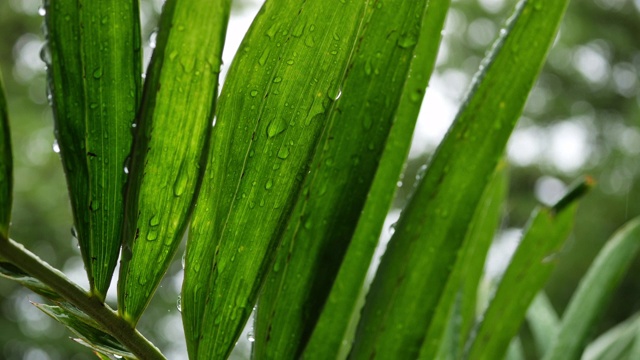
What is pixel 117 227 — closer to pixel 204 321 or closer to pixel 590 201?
pixel 204 321

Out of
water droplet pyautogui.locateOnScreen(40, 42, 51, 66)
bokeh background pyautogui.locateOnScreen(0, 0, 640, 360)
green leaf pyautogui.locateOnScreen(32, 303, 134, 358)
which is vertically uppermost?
bokeh background pyautogui.locateOnScreen(0, 0, 640, 360)

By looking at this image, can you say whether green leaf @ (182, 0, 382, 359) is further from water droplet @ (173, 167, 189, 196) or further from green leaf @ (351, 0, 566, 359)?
green leaf @ (351, 0, 566, 359)

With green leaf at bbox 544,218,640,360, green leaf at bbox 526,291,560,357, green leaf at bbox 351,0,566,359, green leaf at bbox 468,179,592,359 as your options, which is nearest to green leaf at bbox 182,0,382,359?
green leaf at bbox 351,0,566,359

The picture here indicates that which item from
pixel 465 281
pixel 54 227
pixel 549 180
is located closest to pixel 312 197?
pixel 465 281

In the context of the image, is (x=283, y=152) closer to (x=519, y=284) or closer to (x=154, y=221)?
(x=154, y=221)

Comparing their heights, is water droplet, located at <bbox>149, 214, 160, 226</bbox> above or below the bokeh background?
below

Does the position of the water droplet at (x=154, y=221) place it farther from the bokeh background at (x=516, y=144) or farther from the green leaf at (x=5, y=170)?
the bokeh background at (x=516, y=144)

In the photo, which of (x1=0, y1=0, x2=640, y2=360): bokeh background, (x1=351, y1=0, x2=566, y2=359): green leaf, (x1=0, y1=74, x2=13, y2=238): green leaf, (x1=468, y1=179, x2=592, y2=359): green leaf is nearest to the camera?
(x1=0, y1=74, x2=13, y2=238): green leaf

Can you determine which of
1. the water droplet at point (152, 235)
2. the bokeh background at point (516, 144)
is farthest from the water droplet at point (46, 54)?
the bokeh background at point (516, 144)
